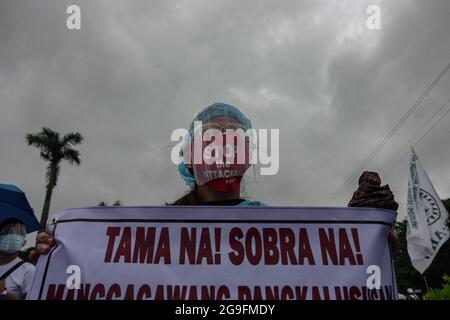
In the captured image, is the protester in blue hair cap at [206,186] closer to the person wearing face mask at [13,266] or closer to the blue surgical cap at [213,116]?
the blue surgical cap at [213,116]

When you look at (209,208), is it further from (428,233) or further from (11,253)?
(428,233)

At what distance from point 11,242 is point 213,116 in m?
2.19

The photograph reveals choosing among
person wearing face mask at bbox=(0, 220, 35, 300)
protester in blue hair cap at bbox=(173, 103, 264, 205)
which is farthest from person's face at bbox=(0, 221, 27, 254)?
protester in blue hair cap at bbox=(173, 103, 264, 205)

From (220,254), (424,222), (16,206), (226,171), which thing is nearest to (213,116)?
(226,171)

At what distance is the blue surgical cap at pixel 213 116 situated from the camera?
217 centimetres

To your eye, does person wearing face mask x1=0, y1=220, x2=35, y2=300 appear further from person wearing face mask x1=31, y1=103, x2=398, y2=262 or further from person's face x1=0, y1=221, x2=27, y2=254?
person wearing face mask x1=31, y1=103, x2=398, y2=262

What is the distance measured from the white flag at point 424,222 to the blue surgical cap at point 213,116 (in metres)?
4.71

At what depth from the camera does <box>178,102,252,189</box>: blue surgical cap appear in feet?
7.11

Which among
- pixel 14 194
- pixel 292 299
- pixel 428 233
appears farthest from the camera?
pixel 428 233

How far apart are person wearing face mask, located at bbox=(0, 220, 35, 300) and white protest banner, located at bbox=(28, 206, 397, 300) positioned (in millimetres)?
1436

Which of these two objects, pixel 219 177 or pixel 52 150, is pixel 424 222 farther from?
pixel 52 150
